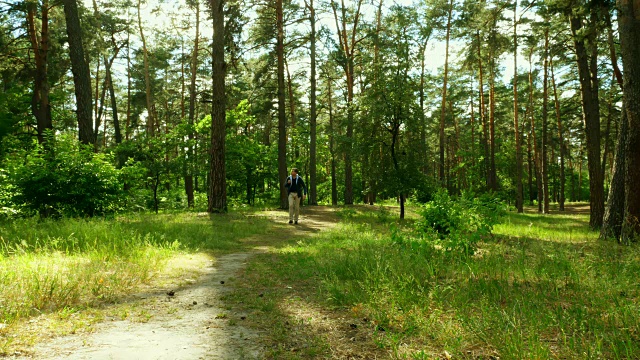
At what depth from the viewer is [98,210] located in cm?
1116

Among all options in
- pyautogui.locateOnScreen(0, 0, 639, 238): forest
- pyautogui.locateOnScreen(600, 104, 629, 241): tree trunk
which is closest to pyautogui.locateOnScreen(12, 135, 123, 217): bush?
pyautogui.locateOnScreen(0, 0, 639, 238): forest

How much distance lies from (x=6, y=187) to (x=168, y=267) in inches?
333

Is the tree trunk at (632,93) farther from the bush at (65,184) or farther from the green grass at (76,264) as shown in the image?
the bush at (65,184)

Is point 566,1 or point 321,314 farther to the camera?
point 566,1

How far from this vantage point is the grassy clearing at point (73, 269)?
11.4 ft

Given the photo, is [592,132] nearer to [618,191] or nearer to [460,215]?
[618,191]

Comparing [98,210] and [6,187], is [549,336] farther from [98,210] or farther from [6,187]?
[6,187]

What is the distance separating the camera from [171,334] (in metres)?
3.19

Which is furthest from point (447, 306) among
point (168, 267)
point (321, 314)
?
point (168, 267)

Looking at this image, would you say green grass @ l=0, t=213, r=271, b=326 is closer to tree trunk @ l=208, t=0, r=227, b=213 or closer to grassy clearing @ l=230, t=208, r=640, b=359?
grassy clearing @ l=230, t=208, r=640, b=359

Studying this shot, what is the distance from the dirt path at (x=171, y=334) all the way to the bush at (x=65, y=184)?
7.67 metres

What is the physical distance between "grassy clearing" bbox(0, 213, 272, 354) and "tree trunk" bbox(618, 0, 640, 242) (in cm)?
919

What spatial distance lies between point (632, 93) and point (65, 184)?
589 inches

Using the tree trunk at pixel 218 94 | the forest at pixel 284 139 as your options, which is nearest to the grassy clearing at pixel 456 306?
the forest at pixel 284 139
